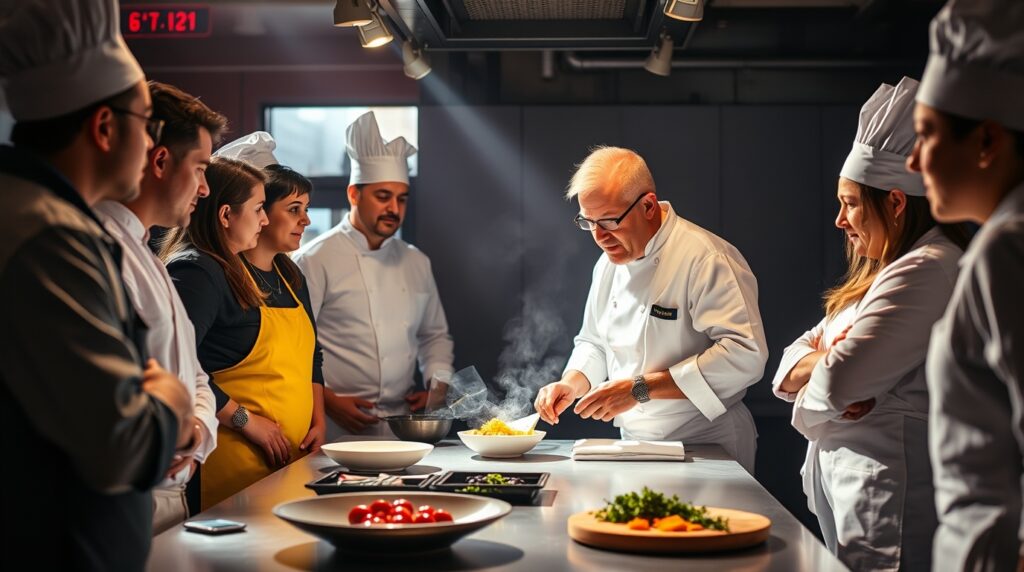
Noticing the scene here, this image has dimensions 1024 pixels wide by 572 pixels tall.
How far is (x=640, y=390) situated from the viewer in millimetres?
2783

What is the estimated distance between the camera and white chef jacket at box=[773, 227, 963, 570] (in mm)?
2082

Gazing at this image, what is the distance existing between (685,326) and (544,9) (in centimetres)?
101

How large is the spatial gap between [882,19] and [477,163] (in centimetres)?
195

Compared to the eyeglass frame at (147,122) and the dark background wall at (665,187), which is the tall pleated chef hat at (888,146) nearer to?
the eyeglass frame at (147,122)

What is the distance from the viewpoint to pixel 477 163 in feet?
15.0

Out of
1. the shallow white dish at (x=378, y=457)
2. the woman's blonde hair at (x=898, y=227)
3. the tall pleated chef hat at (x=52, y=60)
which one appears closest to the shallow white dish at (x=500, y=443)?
the shallow white dish at (x=378, y=457)

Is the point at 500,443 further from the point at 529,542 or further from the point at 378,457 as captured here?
the point at 529,542

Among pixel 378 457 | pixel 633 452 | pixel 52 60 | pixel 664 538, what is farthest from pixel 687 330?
pixel 52 60

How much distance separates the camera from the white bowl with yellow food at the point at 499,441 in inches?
101

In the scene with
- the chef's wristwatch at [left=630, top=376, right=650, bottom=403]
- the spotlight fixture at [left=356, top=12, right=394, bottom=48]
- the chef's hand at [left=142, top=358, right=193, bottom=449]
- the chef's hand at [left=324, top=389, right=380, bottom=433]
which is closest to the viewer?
the chef's hand at [left=142, top=358, right=193, bottom=449]

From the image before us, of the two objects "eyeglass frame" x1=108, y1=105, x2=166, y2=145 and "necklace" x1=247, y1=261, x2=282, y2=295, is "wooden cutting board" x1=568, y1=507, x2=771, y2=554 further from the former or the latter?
"necklace" x1=247, y1=261, x2=282, y2=295

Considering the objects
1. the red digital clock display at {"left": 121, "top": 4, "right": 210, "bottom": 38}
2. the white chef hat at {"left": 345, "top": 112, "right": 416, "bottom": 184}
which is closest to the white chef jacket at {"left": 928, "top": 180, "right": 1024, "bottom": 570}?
the white chef hat at {"left": 345, "top": 112, "right": 416, "bottom": 184}

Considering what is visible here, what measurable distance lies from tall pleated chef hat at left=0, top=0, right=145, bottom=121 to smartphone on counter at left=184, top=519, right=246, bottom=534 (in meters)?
0.74

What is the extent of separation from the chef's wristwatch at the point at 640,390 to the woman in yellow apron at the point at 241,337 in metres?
0.90
